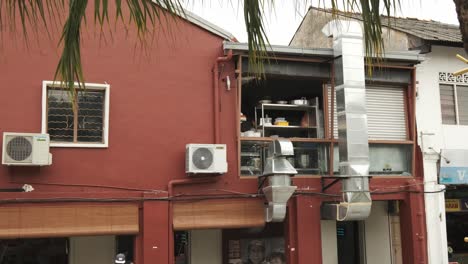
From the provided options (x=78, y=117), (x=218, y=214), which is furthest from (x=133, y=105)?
(x=218, y=214)

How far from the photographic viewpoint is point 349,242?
15945 millimetres

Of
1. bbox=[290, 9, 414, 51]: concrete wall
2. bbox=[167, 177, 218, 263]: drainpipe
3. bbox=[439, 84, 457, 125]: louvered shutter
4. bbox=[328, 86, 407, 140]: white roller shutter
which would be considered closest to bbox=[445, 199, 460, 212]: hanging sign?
bbox=[439, 84, 457, 125]: louvered shutter

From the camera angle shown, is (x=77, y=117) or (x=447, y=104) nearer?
(x=77, y=117)

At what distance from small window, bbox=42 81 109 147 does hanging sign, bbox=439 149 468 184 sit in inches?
317

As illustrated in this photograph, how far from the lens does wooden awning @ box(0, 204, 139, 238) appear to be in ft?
35.5

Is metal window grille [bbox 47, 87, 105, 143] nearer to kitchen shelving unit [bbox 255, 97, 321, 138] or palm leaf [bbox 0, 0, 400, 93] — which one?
kitchen shelving unit [bbox 255, 97, 321, 138]

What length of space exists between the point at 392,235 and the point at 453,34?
18.8 ft

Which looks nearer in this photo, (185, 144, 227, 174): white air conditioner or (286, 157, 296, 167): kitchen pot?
(185, 144, 227, 174): white air conditioner

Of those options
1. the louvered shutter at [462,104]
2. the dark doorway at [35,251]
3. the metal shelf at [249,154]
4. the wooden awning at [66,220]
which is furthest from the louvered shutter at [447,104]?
the dark doorway at [35,251]

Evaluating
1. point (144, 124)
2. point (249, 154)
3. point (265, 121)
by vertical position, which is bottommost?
point (249, 154)

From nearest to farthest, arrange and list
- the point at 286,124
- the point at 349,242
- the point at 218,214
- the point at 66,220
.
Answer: the point at 66,220, the point at 218,214, the point at 286,124, the point at 349,242

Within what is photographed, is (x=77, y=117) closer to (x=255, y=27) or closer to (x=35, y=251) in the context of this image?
(x=35, y=251)

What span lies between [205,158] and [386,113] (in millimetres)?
4779

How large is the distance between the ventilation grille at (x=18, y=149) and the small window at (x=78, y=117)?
0.68 m
